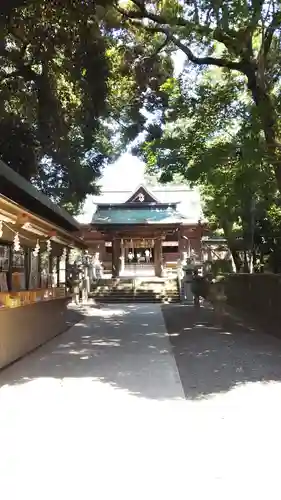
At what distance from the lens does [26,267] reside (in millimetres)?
13133

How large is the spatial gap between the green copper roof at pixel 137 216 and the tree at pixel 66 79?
1333 centimetres

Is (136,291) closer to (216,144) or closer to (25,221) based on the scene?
(216,144)

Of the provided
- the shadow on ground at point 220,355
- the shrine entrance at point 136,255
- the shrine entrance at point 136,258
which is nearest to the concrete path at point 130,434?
the shadow on ground at point 220,355

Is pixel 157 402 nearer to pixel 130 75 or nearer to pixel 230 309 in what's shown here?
pixel 130 75

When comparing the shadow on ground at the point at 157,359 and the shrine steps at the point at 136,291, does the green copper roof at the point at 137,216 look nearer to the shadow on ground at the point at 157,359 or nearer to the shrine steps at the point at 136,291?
the shrine steps at the point at 136,291

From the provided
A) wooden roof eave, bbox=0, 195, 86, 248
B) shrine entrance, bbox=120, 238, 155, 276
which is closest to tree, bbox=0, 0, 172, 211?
wooden roof eave, bbox=0, 195, 86, 248

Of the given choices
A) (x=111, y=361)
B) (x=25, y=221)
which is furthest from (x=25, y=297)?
(x=111, y=361)

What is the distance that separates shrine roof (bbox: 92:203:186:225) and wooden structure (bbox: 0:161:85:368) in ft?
52.5

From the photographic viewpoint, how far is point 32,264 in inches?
536

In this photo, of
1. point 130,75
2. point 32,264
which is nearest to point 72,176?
point 130,75

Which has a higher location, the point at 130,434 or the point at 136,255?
the point at 136,255

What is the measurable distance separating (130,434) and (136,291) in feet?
75.2

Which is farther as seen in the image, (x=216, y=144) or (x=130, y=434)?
(x=216, y=144)

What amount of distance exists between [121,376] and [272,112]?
5589 millimetres
